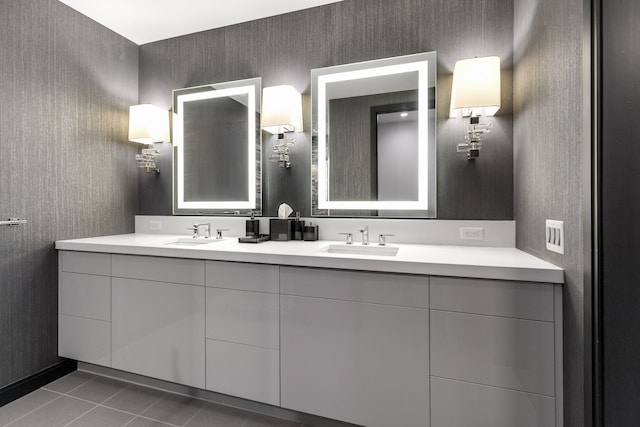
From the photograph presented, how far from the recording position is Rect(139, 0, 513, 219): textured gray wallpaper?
1.82 metres

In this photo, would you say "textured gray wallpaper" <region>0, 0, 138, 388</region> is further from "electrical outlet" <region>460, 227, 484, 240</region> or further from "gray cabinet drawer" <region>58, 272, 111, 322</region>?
"electrical outlet" <region>460, 227, 484, 240</region>

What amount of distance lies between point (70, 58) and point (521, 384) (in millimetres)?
3150

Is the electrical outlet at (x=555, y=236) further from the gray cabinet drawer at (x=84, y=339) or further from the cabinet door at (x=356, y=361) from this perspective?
the gray cabinet drawer at (x=84, y=339)

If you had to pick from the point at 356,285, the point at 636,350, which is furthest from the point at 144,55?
the point at 636,350

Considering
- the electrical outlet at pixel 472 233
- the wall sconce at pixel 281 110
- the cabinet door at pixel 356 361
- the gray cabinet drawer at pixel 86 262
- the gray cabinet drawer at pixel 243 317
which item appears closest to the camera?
the cabinet door at pixel 356 361

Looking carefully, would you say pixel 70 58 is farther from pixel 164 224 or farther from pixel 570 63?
pixel 570 63

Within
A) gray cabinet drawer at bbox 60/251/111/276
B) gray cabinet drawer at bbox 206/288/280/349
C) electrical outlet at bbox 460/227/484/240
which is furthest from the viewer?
gray cabinet drawer at bbox 60/251/111/276

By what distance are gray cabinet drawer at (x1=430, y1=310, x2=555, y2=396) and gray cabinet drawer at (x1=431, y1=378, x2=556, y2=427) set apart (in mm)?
31

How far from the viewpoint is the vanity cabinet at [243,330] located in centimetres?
157

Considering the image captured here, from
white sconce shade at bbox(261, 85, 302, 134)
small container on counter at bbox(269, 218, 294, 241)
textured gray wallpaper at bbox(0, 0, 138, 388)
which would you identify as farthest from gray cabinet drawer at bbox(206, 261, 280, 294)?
textured gray wallpaper at bbox(0, 0, 138, 388)

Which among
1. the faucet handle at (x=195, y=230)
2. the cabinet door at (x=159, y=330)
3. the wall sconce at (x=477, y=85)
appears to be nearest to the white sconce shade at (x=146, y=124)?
the faucet handle at (x=195, y=230)

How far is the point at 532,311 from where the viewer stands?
1.20 m

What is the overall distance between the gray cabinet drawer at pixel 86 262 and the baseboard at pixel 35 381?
25.2 inches

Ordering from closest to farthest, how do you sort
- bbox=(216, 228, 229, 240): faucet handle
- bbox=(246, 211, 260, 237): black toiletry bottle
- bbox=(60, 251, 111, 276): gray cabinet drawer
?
bbox=(60, 251, 111, 276): gray cabinet drawer < bbox=(246, 211, 260, 237): black toiletry bottle < bbox=(216, 228, 229, 240): faucet handle
